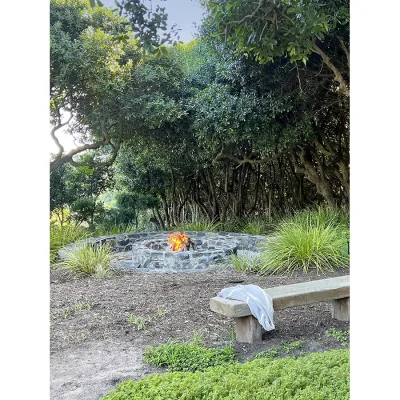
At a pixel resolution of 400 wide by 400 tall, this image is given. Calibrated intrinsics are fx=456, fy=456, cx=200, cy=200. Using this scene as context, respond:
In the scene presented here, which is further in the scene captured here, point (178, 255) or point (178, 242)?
point (178, 242)

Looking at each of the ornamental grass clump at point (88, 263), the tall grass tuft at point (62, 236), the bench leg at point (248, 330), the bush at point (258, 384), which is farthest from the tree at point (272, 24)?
the tall grass tuft at point (62, 236)

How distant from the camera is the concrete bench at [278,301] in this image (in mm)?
2217

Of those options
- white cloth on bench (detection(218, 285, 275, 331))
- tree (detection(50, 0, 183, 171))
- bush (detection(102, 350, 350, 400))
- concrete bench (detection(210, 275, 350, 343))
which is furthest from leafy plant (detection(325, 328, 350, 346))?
tree (detection(50, 0, 183, 171))

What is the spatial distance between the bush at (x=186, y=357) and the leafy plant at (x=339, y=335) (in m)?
0.54

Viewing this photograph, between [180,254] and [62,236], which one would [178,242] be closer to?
[180,254]

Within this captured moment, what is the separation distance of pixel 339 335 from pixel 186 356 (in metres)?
0.80

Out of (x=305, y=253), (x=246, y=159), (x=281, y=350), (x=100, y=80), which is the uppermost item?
(x=100, y=80)

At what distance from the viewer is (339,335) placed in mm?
2305

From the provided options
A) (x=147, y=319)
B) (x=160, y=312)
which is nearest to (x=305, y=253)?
(x=160, y=312)

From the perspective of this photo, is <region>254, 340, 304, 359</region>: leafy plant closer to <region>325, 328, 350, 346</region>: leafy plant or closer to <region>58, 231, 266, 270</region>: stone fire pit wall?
<region>325, 328, 350, 346</region>: leafy plant

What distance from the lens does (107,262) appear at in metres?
4.12
